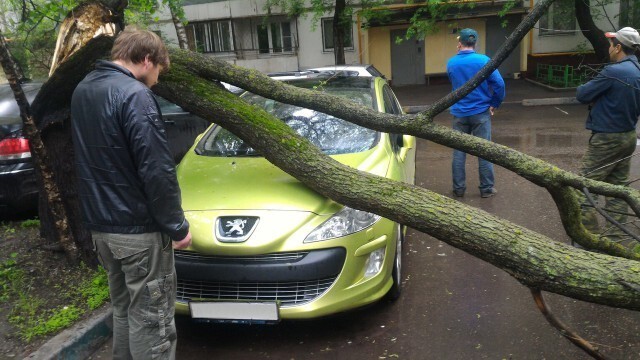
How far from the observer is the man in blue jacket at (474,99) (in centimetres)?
614

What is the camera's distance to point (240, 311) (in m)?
3.35

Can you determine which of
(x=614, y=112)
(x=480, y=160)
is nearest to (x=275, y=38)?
(x=480, y=160)

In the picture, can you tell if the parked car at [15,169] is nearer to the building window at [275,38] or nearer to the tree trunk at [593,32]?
the tree trunk at [593,32]

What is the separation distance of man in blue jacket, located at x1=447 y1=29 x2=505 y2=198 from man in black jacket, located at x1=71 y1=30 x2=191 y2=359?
417cm

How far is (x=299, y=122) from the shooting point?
4816 millimetres

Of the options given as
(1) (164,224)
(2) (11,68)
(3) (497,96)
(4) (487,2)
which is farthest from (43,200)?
(4) (487,2)

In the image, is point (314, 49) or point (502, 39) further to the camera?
point (314, 49)

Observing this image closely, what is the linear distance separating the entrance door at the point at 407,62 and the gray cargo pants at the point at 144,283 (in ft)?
67.4

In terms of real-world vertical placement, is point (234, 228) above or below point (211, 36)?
below

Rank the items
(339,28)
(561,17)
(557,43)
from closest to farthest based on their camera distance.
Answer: (339,28), (561,17), (557,43)

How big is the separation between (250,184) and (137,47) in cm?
142

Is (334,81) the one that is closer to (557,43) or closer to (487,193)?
(487,193)

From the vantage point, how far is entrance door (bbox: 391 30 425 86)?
2219 centimetres

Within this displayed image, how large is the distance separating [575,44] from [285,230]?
20423 mm
